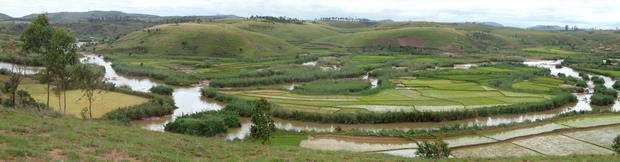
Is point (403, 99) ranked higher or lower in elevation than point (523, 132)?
higher

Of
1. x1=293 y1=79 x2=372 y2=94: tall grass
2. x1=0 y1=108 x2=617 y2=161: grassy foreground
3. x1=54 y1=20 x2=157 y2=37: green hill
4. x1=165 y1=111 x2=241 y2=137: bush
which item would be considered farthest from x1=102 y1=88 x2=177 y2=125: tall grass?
x1=54 y1=20 x2=157 y2=37: green hill

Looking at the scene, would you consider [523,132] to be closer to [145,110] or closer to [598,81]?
[145,110]

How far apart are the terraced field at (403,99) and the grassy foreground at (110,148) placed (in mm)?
16312

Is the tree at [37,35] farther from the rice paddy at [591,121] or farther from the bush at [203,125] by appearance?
the rice paddy at [591,121]

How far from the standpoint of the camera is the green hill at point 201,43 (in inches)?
3447

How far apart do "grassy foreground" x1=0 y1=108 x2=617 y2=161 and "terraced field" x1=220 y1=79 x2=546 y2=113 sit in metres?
16.3

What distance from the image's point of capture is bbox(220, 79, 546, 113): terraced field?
35.8 metres

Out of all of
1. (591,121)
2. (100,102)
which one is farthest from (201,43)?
(591,121)

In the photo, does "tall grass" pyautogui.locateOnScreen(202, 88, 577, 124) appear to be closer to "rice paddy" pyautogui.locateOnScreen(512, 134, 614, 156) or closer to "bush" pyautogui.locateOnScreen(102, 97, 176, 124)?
"bush" pyautogui.locateOnScreen(102, 97, 176, 124)

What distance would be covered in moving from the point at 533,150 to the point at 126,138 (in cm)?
2237

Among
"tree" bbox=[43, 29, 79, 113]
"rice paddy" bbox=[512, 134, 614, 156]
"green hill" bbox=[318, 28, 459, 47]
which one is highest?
"green hill" bbox=[318, 28, 459, 47]

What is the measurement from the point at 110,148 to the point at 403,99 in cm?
3060

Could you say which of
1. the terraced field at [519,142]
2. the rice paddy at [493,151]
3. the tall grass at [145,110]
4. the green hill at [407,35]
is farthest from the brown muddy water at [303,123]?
the green hill at [407,35]

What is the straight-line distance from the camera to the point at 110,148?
560 inches
